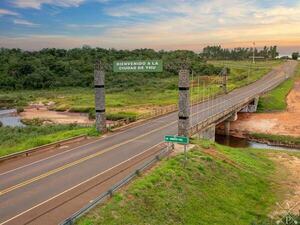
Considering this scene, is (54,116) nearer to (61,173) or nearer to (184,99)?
(184,99)

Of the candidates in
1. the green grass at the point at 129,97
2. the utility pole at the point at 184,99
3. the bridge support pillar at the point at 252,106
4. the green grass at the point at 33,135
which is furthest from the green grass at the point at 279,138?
the green grass at the point at 33,135

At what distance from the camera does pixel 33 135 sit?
53219 millimetres

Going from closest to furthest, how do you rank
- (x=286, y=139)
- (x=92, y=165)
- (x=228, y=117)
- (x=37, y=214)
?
(x=37, y=214) < (x=92, y=165) < (x=286, y=139) < (x=228, y=117)

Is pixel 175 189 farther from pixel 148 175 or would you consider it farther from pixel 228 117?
pixel 228 117

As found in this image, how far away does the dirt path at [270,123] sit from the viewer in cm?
6262

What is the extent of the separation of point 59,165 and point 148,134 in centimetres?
1381

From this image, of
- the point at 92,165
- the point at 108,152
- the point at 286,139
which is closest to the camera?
the point at 92,165

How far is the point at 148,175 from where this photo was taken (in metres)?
25.6

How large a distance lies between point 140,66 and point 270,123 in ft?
119

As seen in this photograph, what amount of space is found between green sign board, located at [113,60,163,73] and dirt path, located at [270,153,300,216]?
15.1 meters

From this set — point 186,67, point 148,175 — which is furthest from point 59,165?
point 186,67

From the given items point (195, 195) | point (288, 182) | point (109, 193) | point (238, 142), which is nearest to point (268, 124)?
point (238, 142)

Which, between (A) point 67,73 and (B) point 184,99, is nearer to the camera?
(B) point 184,99

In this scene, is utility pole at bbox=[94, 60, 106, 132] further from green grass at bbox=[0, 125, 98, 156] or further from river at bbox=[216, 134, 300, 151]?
river at bbox=[216, 134, 300, 151]
